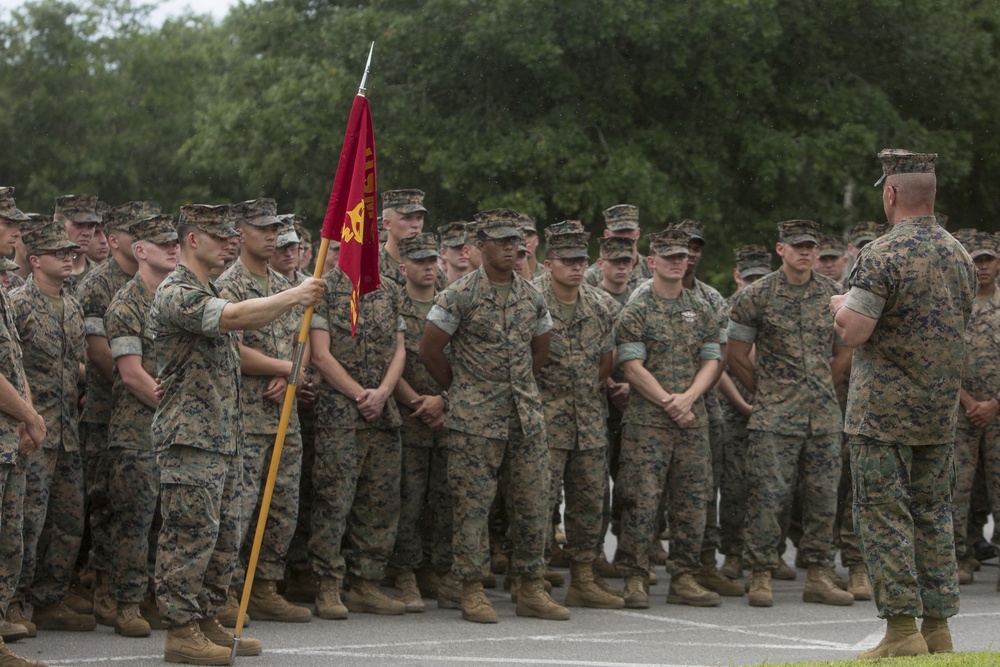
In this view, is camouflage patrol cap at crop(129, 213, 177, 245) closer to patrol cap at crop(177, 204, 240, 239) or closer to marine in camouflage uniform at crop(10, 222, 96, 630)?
marine in camouflage uniform at crop(10, 222, 96, 630)

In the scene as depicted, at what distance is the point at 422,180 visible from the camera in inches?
917

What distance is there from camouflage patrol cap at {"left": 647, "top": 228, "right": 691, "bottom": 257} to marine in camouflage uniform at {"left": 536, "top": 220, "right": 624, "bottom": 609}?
528mm

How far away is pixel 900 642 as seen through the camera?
7.58 m

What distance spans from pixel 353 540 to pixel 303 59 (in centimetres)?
1603

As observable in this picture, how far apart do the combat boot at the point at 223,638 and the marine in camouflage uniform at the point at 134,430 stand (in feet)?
2.24

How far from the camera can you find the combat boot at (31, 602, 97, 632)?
8.99m

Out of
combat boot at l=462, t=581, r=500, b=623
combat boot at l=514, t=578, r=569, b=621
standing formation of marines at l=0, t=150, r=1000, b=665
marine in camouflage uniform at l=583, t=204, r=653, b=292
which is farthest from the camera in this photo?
marine in camouflage uniform at l=583, t=204, r=653, b=292

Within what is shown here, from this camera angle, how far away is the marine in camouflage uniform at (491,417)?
974 cm

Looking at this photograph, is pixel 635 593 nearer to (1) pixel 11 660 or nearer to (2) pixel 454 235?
(2) pixel 454 235

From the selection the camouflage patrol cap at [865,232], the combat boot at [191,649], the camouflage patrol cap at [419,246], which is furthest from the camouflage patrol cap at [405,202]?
→ the camouflage patrol cap at [865,232]

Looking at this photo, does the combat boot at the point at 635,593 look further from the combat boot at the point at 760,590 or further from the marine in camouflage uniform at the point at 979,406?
the marine in camouflage uniform at the point at 979,406

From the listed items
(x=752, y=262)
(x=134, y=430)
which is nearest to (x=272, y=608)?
(x=134, y=430)

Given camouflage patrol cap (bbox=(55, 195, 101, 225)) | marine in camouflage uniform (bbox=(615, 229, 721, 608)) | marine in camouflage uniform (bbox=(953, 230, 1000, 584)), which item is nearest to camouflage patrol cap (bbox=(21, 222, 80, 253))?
camouflage patrol cap (bbox=(55, 195, 101, 225))

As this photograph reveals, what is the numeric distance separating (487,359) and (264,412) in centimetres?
150
